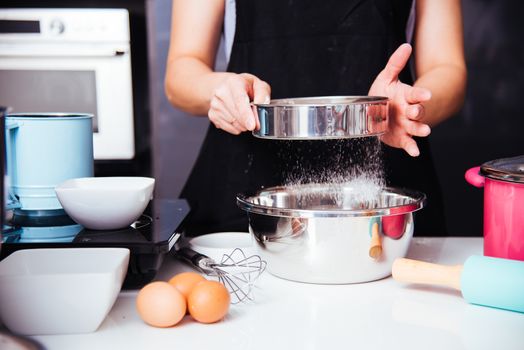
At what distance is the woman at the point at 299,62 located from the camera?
1.64 meters

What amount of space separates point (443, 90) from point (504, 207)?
600 millimetres

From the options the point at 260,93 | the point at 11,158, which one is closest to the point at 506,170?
the point at 260,93

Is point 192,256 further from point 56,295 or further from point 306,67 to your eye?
point 306,67

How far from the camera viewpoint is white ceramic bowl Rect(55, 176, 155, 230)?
100 cm

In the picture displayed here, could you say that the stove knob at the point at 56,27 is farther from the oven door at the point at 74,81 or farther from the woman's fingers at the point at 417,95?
the woman's fingers at the point at 417,95

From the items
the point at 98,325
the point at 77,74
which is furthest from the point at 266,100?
the point at 77,74

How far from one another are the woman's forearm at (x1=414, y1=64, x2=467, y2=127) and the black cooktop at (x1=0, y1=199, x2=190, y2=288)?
2.30 feet

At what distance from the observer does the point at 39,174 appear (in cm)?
111

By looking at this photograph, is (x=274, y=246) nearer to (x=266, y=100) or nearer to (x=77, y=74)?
(x=266, y=100)

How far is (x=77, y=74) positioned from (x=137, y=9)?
14.0 inches

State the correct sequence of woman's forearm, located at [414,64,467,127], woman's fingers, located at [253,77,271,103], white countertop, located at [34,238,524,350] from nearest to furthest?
white countertop, located at [34,238,524,350]
woman's fingers, located at [253,77,271,103]
woman's forearm, located at [414,64,467,127]

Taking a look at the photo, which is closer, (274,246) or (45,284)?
(45,284)

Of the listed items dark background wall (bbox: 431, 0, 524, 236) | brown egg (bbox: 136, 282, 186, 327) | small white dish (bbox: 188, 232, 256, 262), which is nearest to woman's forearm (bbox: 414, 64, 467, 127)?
small white dish (bbox: 188, 232, 256, 262)

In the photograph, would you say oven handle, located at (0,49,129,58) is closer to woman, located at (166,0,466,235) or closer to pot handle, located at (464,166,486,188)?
woman, located at (166,0,466,235)
